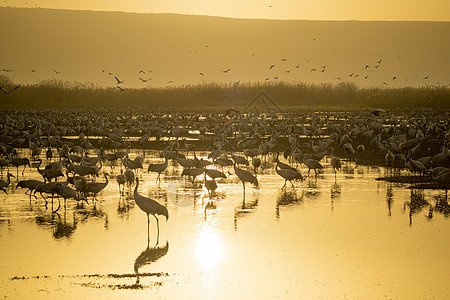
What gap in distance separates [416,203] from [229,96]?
47139mm

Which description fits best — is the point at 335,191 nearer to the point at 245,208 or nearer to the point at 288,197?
the point at 288,197

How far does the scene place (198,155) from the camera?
2623cm

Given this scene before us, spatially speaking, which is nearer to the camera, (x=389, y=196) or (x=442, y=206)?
(x=442, y=206)

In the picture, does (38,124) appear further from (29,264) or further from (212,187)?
(29,264)

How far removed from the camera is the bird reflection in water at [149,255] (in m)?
10.3

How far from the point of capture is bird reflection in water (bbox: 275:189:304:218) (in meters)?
15.5

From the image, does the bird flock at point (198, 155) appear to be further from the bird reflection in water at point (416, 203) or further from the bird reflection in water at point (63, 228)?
the bird reflection in water at point (63, 228)

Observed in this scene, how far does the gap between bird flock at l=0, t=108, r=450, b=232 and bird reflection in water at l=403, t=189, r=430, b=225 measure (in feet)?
2.12

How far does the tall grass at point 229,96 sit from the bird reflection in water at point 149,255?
48670 mm

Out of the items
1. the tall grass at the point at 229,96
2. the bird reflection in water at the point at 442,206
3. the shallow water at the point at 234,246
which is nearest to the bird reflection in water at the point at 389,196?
the shallow water at the point at 234,246

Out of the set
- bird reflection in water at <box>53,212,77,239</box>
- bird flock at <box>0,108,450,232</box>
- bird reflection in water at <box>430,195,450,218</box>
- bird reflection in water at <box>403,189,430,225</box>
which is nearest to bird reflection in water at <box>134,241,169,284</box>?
bird flock at <box>0,108,450,232</box>

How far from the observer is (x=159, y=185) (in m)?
18.1

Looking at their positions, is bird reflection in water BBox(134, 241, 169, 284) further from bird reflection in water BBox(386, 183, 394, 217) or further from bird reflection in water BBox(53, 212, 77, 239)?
bird reflection in water BBox(386, 183, 394, 217)

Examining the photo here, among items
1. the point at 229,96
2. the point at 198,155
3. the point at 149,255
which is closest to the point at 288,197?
the point at 149,255
